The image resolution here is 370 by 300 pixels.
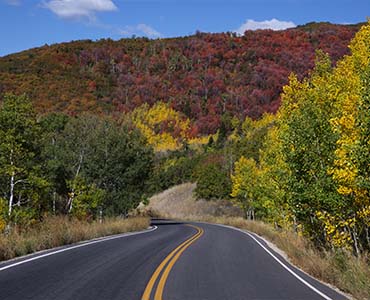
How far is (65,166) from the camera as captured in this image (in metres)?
36.1

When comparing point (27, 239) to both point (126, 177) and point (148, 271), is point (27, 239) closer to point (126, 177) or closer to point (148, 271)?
point (148, 271)

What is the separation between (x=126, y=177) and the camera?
137 ft

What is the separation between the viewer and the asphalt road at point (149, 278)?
29.7 ft

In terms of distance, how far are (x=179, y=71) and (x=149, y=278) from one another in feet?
513

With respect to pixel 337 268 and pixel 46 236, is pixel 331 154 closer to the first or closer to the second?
pixel 337 268

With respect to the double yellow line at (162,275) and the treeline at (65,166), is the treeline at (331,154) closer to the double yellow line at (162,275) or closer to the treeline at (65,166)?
the double yellow line at (162,275)

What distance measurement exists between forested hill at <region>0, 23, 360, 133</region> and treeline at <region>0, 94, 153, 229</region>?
65978 mm

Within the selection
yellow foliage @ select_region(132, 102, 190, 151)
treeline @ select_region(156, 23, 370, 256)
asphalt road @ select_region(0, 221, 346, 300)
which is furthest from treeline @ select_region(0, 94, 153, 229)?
yellow foliage @ select_region(132, 102, 190, 151)

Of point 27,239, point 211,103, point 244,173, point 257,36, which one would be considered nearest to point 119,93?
point 211,103

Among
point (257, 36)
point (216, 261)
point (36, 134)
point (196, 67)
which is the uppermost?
point (257, 36)

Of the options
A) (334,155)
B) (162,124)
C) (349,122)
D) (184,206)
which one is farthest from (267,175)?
(162,124)

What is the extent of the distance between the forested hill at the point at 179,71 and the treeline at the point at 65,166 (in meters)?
66.0

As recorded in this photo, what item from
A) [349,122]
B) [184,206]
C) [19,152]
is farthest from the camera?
[184,206]

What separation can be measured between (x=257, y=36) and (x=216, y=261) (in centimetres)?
17362
